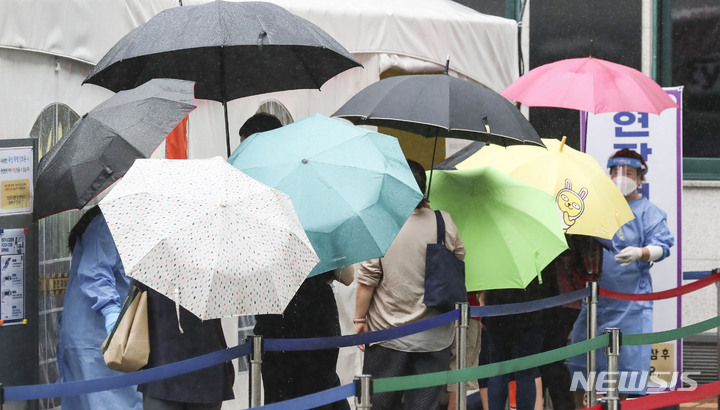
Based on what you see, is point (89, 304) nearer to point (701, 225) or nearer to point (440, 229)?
point (440, 229)

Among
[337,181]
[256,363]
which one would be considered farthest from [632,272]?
[256,363]

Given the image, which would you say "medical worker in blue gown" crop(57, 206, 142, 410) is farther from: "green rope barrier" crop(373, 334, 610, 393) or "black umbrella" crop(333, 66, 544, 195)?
"green rope barrier" crop(373, 334, 610, 393)

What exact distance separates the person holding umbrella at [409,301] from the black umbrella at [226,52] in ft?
3.02

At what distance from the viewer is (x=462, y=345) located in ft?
19.4

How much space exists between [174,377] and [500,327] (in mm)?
2551

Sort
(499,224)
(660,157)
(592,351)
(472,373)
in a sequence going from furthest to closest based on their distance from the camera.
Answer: (660,157) < (592,351) < (499,224) < (472,373)

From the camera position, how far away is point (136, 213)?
4.09 meters

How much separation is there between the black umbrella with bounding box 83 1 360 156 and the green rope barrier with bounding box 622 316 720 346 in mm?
2150

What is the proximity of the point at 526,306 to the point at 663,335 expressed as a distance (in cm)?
82

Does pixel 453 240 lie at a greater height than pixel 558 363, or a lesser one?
greater

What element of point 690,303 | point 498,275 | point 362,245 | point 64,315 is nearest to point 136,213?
point 362,245

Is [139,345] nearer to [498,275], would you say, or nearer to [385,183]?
[385,183]

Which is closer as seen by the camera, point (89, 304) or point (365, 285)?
point (89, 304)

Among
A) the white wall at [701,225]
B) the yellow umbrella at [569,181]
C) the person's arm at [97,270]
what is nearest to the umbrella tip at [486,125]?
the yellow umbrella at [569,181]
